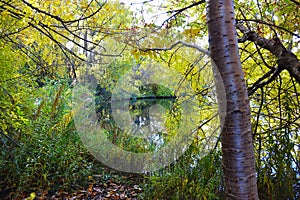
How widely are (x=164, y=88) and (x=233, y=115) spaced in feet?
5.60

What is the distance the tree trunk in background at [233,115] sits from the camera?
0.75 metres

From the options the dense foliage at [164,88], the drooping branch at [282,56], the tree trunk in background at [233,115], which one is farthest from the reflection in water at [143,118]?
the tree trunk in background at [233,115]

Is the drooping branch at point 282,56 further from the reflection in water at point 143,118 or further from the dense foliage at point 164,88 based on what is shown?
the reflection in water at point 143,118

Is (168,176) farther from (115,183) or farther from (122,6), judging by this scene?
(122,6)

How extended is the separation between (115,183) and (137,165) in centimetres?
28

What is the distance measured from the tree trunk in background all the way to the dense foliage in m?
0.53

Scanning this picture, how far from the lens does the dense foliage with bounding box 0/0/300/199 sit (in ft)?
4.57

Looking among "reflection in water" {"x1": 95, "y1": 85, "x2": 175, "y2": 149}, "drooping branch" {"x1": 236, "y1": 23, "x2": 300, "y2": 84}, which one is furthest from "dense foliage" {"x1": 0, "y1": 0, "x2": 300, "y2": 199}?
"reflection in water" {"x1": 95, "y1": 85, "x2": 175, "y2": 149}

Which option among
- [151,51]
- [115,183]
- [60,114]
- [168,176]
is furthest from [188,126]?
[60,114]

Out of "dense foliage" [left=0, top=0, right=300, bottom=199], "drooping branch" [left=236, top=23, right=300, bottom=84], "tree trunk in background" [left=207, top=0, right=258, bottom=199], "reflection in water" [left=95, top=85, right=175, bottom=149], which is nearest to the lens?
"tree trunk in background" [left=207, top=0, right=258, bottom=199]

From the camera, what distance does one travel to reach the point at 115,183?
242 cm

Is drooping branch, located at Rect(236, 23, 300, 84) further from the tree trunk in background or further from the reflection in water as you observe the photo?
the reflection in water

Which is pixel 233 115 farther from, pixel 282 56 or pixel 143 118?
pixel 143 118

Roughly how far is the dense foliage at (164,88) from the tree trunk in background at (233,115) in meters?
0.53
